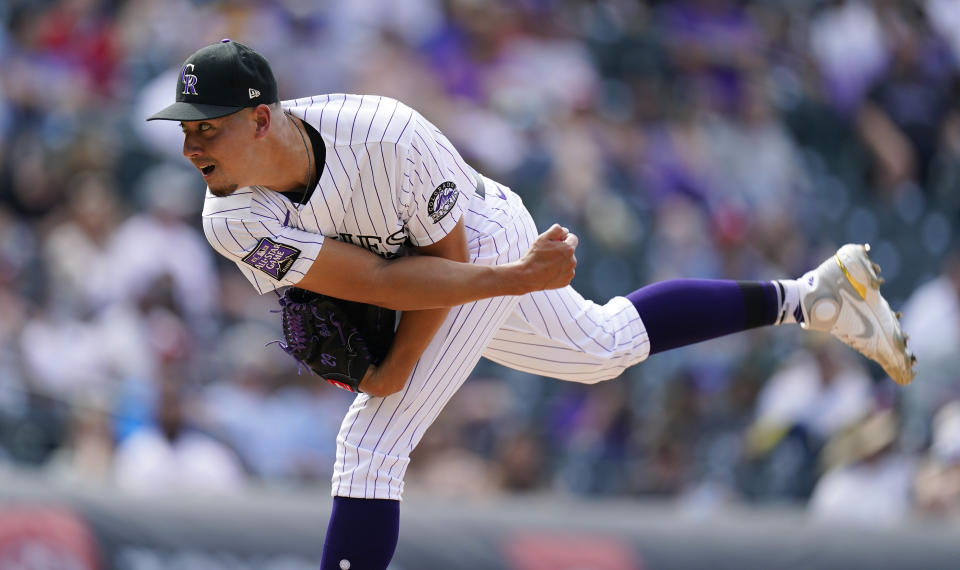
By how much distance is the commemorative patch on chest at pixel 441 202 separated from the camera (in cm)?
355

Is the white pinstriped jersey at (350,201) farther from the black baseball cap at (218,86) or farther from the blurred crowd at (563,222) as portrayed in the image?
the blurred crowd at (563,222)

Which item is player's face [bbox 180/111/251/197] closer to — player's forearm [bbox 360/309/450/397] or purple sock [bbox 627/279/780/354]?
player's forearm [bbox 360/309/450/397]

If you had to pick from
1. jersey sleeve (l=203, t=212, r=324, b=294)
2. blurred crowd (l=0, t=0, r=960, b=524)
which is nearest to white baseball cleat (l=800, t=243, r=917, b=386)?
jersey sleeve (l=203, t=212, r=324, b=294)

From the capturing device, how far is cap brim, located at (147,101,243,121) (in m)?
3.26

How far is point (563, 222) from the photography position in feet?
26.2

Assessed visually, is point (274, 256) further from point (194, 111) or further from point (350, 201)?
point (194, 111)

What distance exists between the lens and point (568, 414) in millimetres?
7379

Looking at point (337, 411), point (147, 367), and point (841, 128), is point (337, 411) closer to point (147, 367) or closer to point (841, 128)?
point (147, 367)

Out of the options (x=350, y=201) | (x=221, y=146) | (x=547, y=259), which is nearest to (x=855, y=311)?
(x=547, y=259)

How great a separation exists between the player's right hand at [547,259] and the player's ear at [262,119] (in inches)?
29.8

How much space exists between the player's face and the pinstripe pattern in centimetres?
8

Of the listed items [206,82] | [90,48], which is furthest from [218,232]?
[90,48]

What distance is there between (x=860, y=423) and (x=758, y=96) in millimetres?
3984

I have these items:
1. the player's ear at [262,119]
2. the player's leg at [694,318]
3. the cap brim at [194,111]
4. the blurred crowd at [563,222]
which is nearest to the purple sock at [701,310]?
the player's leg at [694,318]
